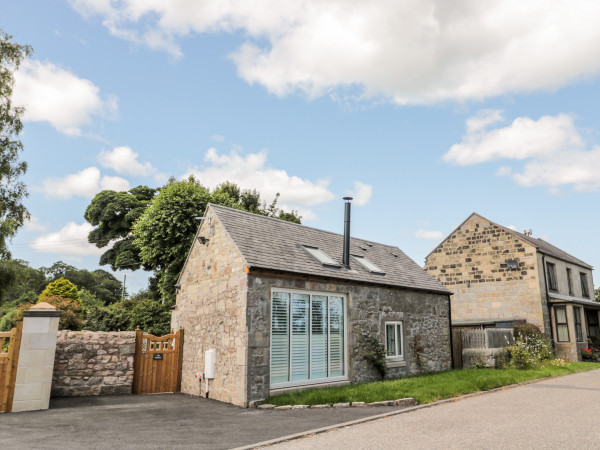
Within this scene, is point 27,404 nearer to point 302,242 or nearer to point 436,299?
point 302,242

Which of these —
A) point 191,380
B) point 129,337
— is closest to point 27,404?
point 129,337

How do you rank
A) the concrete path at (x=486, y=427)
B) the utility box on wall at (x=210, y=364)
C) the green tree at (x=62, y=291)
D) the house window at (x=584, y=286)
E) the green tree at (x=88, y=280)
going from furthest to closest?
1. the green tree at (x=88, y=280)
2. the house window at (x=584, y=286)
3. the green tree at (x=62, y=291)
4. the utility box on wall at (x=210, y=364)
5. the concrete path at (x=486, y=427)

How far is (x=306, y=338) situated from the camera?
12555mm

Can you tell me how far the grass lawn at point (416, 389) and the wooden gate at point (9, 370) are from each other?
→ 21.1 feet

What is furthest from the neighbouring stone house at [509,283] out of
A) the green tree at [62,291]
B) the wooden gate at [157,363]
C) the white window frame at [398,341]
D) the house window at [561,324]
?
the green tree at [62,291]

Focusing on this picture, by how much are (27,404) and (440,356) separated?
14.5m

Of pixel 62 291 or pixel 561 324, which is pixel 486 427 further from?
pixel 62 291

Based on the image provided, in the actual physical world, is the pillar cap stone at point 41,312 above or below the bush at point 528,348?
above

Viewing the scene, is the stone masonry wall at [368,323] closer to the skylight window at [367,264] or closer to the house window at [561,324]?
the skylight window at [367,264]

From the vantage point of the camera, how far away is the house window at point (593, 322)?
90.6 ft

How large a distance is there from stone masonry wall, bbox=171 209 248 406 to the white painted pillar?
418 cm

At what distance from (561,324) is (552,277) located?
3047mm

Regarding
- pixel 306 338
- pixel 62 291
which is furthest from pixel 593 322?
pixel 62 291

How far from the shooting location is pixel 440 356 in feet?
57.0
